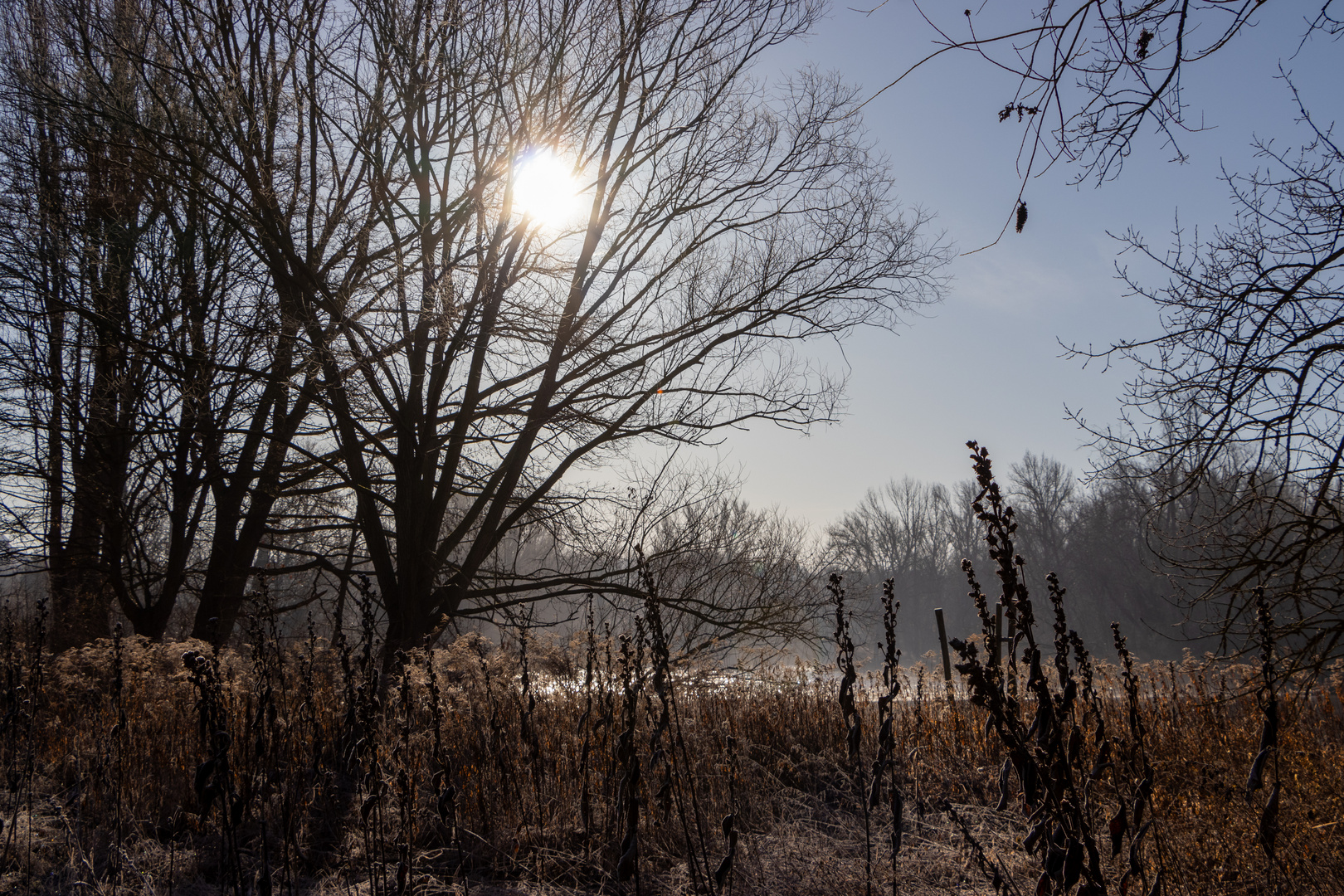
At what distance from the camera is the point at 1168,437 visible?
5801mm

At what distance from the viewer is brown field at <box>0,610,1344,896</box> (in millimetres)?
3002

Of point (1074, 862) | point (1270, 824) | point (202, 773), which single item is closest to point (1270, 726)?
point (1270, 824)

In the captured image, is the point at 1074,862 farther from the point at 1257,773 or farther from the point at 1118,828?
the point at 1257,773

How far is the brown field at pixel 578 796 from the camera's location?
3.00 meters

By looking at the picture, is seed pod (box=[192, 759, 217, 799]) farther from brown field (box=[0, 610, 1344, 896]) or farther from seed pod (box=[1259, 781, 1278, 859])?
seed pod (box=[1259, 781, 1278, 859])

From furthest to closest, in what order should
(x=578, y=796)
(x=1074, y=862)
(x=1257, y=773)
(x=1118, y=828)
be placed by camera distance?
(x=578, y=796)
(x=1257, y=773)
(x=1118, y=828)
(x=1074, y=862)

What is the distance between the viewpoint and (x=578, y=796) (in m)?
4.94

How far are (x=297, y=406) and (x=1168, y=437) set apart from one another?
9779 mm

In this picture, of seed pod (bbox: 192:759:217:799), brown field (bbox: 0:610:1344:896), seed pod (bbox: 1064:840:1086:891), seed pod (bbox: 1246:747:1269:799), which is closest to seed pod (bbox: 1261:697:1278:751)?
seed pod (bbox: 1246:747:1269:799)

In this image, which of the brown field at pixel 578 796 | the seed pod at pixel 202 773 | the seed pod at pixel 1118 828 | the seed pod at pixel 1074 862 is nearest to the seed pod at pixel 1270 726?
the brown field at pixel 578 796

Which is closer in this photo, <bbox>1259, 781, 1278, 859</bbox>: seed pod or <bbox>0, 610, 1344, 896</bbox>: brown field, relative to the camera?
<bbox>1259, 781, 1278, 859</bbox>: seed pod

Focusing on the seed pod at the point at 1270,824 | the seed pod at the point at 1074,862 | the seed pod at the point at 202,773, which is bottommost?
the seed pod at the point at 1270,824

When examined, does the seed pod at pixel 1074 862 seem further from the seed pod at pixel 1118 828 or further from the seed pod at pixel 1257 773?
the seed pod at pixel 1257 773

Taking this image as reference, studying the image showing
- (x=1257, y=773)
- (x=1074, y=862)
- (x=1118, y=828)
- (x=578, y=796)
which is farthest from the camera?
(x=578, y=796)
